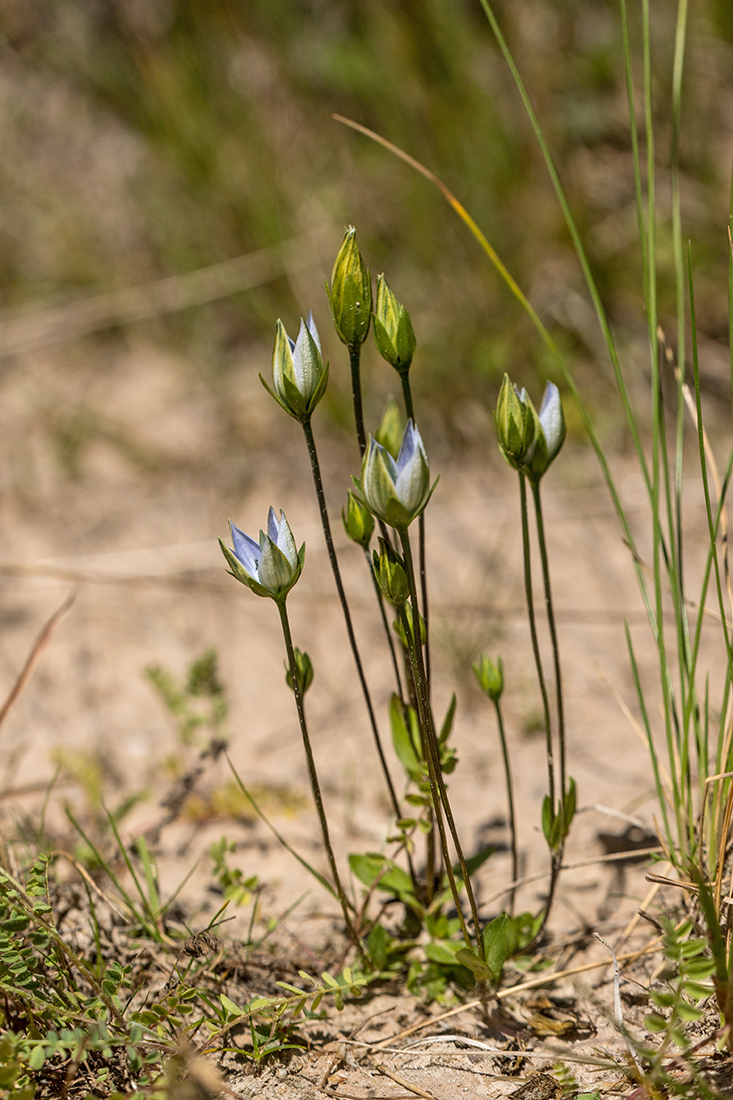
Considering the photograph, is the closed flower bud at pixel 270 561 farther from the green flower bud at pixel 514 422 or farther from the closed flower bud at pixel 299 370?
the green flower bud at pixel 514 422

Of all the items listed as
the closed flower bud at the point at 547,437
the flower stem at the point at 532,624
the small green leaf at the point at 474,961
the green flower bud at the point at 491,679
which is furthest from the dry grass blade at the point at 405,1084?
the closed flower bud at the point at 547,437

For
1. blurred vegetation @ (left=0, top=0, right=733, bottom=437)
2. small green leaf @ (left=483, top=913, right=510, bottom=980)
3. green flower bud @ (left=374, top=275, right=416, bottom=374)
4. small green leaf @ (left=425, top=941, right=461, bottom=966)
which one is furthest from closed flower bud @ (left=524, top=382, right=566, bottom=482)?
blurred vegetation @ (left=0, top=0, right=733, bottom=437)

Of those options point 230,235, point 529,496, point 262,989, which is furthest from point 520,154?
point 262,989

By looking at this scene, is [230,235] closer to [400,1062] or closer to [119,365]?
[119,365]

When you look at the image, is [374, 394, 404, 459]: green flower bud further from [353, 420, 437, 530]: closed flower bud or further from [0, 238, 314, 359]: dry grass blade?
[0, 238, 314, 359]: dry grass blade

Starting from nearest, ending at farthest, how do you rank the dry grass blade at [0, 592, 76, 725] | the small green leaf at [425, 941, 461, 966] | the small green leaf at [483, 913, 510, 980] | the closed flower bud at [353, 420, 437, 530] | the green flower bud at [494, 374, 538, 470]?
the closed flower bud at [353, 420, 437, 530] < the green flower bud at [494, 374, 538, 470] < the small green leaf at [483, 913, 510, 980] < the small green leaf at [425, 941, 461, 966] < the dry grass blade at [0, 592, 76, 725]
